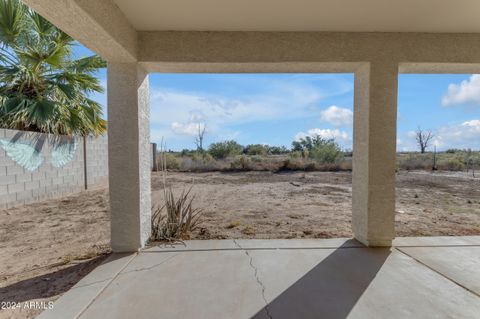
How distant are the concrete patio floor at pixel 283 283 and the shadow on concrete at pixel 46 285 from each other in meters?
0.19

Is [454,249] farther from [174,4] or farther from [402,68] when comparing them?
[174,4]

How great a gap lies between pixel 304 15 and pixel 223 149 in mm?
16148

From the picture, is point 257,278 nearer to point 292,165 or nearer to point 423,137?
point 292,165

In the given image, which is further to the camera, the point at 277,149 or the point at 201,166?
the point at 277,149

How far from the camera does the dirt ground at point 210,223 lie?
2.93 metres

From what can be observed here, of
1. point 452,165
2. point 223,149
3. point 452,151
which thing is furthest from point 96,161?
point 452,151

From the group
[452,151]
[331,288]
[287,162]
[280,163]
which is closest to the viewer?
[331,288]

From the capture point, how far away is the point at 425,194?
8.10m

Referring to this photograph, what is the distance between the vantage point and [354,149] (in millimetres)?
3754

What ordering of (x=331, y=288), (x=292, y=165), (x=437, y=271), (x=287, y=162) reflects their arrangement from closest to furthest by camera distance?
(x=331, y=288) → (x=437, y=271) → (x=292, y=165) → (x=287, y=162)

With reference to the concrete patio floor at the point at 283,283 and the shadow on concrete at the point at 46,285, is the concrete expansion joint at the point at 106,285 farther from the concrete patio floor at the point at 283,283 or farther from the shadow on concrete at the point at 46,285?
the shadow on concrete at the point at 46,285

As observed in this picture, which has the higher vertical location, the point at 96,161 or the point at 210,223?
the point at 96,161

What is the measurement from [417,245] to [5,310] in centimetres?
438

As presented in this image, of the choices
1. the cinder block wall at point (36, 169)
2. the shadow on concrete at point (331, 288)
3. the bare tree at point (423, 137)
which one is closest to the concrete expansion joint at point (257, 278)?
the shadow on concrete at point (331, 288)
